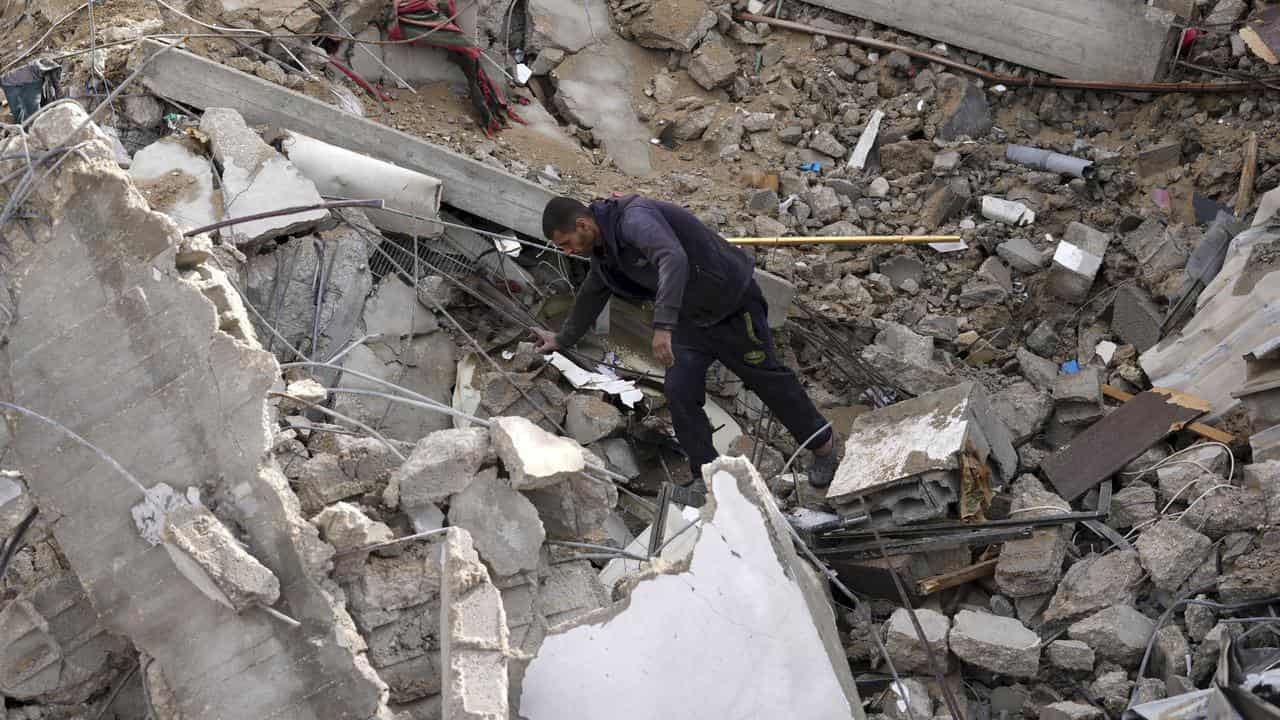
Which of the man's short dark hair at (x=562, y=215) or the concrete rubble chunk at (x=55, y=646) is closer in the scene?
the concrete rubble chunk at (x=55, y=646)

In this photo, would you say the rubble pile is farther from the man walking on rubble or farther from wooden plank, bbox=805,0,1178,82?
the man walking on rubble

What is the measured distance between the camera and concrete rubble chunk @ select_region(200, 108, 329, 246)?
18.8 feet

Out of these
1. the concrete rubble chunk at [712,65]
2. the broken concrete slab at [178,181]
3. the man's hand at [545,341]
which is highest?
the broken concrete slab at [178,181]

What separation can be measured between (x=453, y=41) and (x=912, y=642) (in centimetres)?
506

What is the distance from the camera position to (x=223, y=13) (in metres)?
6.76

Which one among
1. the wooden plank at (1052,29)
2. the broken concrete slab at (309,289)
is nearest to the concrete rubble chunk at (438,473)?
the broken concrete slab at (309,289)

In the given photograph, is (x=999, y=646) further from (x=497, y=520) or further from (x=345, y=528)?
(x=345, y=528)

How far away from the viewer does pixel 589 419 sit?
5949 millimetres

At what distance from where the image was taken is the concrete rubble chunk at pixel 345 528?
374cm

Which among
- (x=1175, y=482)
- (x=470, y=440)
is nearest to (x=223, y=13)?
(x=470, y=440)

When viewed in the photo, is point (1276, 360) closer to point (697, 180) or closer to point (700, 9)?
point (697, 180)

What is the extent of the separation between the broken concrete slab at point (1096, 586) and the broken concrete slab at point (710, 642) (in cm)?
161

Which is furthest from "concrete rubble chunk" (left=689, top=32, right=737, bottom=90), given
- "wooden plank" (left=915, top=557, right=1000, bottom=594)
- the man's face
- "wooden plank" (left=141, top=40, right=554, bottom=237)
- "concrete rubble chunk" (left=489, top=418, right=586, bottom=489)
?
"concrete rubble chunk" (left=489, top=418, right=586, bottom=489)

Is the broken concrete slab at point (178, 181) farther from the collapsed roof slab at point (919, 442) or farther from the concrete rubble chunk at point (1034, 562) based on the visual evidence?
the concrete rubble chunk at point (1034, 562)
